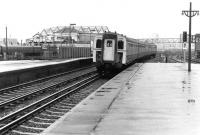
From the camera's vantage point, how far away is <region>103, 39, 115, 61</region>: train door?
91.2 ft

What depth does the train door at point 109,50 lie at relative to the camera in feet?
91.2

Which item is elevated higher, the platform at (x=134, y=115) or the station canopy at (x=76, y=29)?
the station canopy at (x=76, y=29)

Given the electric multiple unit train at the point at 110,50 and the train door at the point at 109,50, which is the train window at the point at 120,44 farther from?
the train door at the point at 109,50

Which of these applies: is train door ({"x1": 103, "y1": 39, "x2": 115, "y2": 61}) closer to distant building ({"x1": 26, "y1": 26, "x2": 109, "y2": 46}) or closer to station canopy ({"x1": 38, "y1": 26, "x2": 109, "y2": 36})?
distant building ({"x1": 26, "y1": 26, "x2": 109, "y2": 46})

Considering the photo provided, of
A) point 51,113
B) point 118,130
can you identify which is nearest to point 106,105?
point 51,113

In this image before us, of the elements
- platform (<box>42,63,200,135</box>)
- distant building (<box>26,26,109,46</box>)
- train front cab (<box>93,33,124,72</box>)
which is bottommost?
platform (<box>42,63,200,135</box>)

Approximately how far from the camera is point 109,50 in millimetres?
27844

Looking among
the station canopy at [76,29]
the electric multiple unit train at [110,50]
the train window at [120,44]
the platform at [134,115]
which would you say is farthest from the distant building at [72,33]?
the platform at [134,115]

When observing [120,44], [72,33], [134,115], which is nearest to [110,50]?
[120,44]

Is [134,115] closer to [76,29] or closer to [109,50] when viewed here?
[109,50]

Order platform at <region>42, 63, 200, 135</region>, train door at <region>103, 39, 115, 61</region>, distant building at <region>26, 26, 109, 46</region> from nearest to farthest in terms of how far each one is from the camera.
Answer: platform at <region>42, 63, 200, 135</region> → train door at <region>103, 39, 115, 61</region> → distant building at <region>26, 26, 109, 46</region>

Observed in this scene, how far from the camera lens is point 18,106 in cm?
1468

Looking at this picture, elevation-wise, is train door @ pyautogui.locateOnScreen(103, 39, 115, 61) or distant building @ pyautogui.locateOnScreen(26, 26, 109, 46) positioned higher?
distant building @ pyautogui.locateOnScreen(26, 26, 109, 46)

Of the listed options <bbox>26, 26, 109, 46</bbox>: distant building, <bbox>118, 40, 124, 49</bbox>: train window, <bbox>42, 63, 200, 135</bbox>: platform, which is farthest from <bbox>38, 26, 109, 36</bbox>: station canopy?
<bbox>42, 63, 200, 135</bbox>: platform
